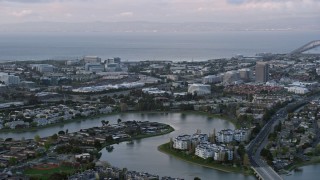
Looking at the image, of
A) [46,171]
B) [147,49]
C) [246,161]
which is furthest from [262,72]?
[147,49]

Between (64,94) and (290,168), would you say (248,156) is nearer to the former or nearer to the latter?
(290,168)

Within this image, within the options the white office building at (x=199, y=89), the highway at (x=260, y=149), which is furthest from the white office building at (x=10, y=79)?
the highway at (x=260, y=149)

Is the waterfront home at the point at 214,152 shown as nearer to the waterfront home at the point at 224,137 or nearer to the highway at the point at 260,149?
the highway at the point at 260,149

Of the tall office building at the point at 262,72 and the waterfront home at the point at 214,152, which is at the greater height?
the tall office building at the point at 262,72

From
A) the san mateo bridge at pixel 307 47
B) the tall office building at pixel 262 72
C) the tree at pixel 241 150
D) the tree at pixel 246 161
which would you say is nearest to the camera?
the tree at pixel 246 161

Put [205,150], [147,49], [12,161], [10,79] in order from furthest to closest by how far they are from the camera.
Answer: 1. [147,49]
2. [10,79]
3. [205,150]
4. [12,161]

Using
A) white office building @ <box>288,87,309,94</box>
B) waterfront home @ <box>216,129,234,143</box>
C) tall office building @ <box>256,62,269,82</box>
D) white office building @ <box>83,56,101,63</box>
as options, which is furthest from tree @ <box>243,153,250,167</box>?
white office building @ <box>83,56,101,63</box>

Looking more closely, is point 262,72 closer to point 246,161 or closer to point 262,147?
point 262,147

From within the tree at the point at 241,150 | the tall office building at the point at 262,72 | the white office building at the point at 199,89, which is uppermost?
the tall office building at the point at 262,72

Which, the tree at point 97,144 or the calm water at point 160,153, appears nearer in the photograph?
the calm water at point 160,153
